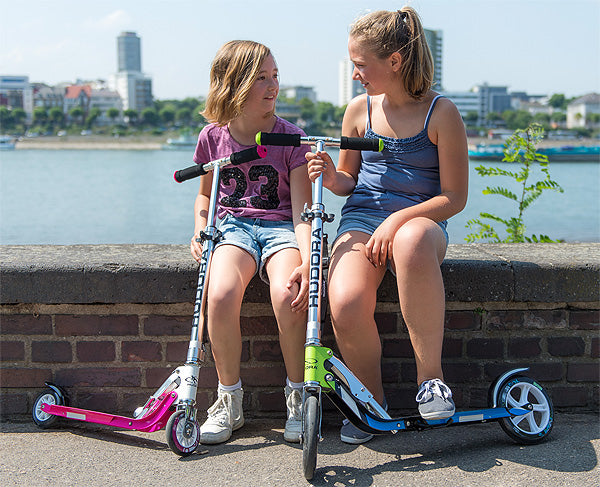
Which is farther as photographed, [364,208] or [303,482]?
[364,208]

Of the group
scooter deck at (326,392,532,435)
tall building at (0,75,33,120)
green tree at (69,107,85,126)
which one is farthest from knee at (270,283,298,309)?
green tree at (69,107,85,126)

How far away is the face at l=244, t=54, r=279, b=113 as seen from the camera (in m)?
2.97

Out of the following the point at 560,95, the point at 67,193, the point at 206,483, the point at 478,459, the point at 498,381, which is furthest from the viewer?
the point at 560,95

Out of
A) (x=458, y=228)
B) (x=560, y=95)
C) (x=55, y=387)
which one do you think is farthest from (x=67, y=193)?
(x=560, y=95)

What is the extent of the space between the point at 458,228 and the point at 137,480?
33.9ft

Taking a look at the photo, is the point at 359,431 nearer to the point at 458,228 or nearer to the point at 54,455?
the point at 54,455

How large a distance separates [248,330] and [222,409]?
1.14 feet

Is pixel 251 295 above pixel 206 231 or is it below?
below

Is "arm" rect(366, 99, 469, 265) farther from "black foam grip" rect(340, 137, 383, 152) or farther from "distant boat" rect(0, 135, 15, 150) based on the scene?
"distant boat" rect(0, 135, 15, 150)

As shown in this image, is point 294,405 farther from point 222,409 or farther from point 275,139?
point 275,139

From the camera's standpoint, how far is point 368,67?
2805 mm

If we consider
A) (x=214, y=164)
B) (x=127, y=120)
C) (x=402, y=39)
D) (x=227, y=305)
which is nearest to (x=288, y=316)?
(x=227, y=305)

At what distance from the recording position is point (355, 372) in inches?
107

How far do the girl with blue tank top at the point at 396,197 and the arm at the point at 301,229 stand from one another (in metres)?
0.11
